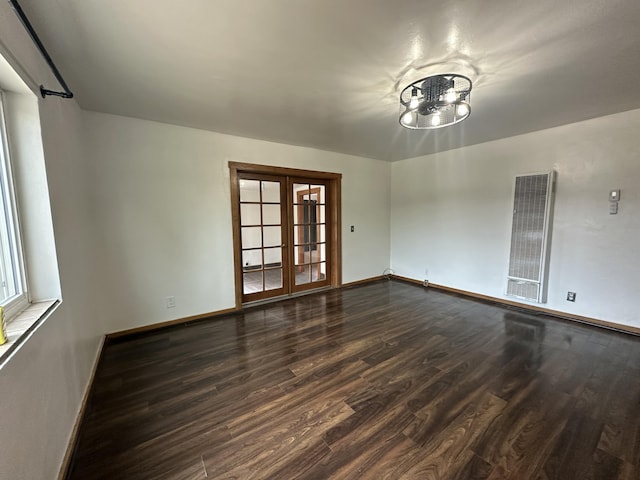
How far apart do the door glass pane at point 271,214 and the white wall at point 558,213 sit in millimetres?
2711

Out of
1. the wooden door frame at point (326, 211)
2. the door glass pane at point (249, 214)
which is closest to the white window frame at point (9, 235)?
the wooden door frame at point (326, 211)

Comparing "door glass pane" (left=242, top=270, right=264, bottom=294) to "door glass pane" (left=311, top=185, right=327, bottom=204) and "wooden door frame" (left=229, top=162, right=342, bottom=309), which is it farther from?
"door glass pane" (left=311, top=185, right=327, bottom=204)

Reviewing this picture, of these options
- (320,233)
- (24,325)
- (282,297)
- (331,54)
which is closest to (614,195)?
(331,54)

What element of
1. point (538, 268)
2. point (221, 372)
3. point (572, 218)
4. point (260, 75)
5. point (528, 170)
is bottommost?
point (221, 372)

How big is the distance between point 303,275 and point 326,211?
47.8 inches

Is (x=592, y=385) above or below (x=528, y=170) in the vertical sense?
below

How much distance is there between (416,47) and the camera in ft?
5.68

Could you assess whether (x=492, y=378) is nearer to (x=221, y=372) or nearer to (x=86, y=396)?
(x=221, y=372)

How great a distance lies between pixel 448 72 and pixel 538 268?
2.91 meters

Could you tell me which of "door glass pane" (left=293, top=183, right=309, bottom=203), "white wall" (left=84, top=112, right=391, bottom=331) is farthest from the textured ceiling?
"door glass pane" (left=293, top=183, right=309, bottom=203)

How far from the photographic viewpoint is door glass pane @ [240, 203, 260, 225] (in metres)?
3.73

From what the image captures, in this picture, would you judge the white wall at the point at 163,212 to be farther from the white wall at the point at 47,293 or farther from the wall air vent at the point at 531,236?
the wall air vent at the point at 531,236

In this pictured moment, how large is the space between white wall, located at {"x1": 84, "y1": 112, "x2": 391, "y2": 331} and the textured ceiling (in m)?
0.36

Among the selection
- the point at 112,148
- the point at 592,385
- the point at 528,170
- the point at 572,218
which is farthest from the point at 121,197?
the point at 572,218
